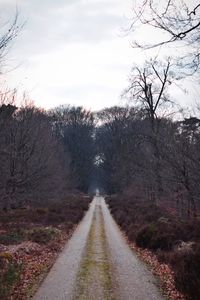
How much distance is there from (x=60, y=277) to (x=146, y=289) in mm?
2993

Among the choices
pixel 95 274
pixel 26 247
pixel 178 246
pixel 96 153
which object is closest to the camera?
pixel 95 274

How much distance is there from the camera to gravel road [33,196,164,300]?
40.9ft

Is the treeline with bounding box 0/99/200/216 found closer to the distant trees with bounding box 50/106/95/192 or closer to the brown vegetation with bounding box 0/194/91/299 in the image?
the distant trees with bounding box 50/106/95/192

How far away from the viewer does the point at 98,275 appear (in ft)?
49.4

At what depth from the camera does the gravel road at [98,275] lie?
12461 millimetres

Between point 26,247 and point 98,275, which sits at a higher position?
point 26,247

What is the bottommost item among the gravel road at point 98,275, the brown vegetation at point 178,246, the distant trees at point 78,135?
the gravel road at point 98,275

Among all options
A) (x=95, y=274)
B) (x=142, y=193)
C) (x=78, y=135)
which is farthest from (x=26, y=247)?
(x=78, y=135)

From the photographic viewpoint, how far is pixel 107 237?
26.3 metres

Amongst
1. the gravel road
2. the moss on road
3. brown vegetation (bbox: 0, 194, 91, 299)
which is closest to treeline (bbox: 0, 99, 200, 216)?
brown vegetation (bbox: 0, 194, 91, 299)

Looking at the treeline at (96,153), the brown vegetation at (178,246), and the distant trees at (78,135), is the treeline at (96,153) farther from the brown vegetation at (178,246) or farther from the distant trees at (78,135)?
the brown vegetation at (178,246)

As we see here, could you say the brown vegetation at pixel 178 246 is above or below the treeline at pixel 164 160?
below

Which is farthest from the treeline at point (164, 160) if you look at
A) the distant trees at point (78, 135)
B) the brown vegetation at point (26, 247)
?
the distant trees at point (78, 135)

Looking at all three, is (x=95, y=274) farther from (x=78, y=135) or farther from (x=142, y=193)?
(x=78, y=135)
